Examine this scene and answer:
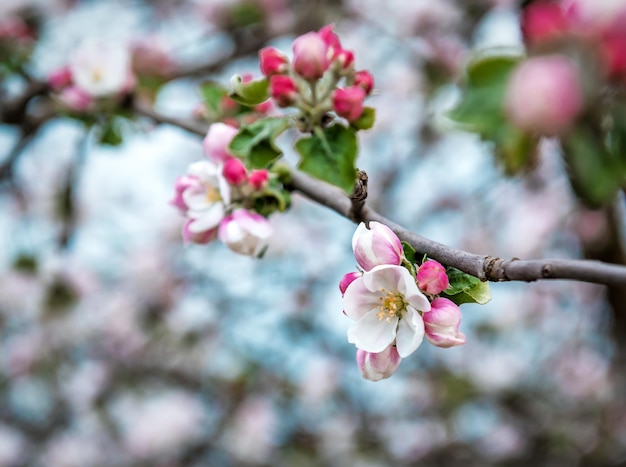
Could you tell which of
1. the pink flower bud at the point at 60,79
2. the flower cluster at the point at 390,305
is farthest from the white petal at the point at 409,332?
the pink flower bud at the point at 60,79

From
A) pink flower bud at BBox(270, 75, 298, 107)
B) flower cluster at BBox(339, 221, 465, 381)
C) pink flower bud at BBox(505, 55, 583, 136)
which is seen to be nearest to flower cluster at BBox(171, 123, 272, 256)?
pink flower bud at BBox(270, 75, 298, 107)

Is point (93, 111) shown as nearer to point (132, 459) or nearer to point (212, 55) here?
point (212, 55)

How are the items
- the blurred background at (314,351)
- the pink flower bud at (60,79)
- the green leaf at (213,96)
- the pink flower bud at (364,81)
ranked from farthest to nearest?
the blurred background at (314,351), the pink flower bud at (60,79), the green leaf at (213,96), the pink flower bud at (364,81)

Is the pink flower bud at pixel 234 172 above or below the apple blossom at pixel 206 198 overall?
above

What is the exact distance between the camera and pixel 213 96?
120cm

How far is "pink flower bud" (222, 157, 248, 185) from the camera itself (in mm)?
874

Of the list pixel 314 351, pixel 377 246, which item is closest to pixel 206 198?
pixel 377 246

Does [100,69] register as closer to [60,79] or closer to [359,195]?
[60,79]

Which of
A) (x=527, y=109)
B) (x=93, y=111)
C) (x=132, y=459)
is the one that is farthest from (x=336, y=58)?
(x=132, y=459)

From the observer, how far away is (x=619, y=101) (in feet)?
2.61

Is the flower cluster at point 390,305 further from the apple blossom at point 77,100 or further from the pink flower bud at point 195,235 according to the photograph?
the apple blossom at point 77,100

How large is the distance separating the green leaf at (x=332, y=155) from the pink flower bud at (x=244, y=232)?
0.34 feet

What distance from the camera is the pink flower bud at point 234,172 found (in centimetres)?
87

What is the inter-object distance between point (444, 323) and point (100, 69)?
1056 mm
